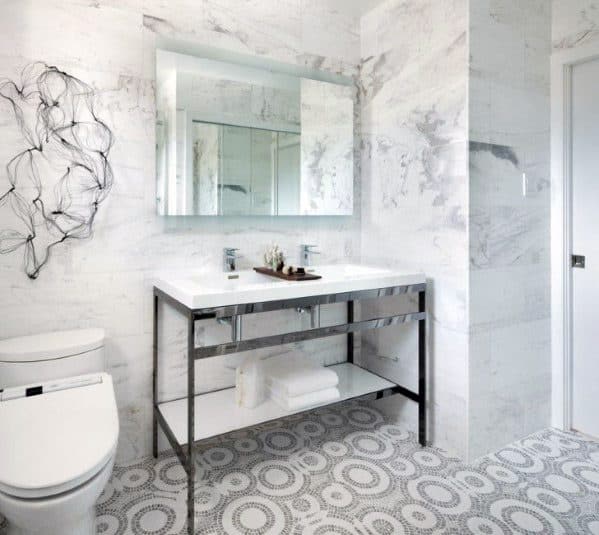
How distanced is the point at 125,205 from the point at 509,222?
1.80 m

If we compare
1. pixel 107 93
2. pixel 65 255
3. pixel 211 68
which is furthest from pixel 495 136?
pixel 65 255

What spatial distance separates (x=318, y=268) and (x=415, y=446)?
1020 millimetres

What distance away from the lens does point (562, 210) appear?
222cm

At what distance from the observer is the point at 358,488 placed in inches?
71.9

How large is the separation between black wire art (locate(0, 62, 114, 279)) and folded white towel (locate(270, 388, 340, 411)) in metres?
1.10

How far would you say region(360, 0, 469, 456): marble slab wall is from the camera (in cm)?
203

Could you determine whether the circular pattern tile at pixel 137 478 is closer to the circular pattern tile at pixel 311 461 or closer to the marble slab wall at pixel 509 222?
the circular pattern tile at pixel 311 461

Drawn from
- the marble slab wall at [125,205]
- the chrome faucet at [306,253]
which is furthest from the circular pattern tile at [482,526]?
the chrome faucet at [306,253]

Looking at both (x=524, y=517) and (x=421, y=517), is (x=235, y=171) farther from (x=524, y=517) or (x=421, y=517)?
(x=524, y=517)

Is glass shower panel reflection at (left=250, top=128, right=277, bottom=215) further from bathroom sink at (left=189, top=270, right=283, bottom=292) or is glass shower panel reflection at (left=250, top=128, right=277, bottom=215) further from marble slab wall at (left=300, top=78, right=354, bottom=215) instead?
bathroom sink at (left=189, top=270, right=283, bottom=292)

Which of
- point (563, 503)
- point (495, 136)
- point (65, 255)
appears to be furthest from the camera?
point (495, 136)

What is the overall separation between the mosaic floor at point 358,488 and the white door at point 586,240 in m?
0.24

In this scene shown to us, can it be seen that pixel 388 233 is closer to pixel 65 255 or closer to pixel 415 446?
pixel 415 446

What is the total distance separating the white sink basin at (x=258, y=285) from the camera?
1589 millimetres
